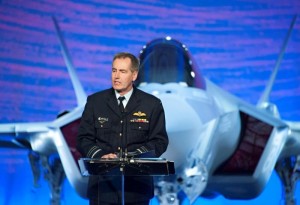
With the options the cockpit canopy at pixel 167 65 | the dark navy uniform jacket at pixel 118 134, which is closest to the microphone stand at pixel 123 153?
the dark navy uniform jacket at pixel 118 134

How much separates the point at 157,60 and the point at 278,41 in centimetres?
258

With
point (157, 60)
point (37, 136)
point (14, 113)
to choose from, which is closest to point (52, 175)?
point (37, 136)

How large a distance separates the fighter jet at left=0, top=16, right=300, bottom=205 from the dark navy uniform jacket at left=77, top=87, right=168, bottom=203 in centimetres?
180

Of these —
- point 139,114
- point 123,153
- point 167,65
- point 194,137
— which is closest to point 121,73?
point 139,114

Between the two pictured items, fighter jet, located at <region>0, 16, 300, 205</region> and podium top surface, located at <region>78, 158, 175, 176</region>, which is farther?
fighter jet, located at <region>0, 16, 300, 205</region>

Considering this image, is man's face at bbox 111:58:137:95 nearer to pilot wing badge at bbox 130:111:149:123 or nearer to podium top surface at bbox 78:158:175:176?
pilot wing badge at bbox 130:111:149:123

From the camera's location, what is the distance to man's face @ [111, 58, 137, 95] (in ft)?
7.14

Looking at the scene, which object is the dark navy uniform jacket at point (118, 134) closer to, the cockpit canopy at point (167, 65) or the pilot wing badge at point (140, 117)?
the pilot wing badge at point (140, 117)

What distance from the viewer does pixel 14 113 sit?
22.9ft

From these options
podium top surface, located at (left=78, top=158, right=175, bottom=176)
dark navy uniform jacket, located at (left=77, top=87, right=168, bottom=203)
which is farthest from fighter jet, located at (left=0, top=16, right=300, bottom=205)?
podium top surface, located at (left=78, top=158, right=175, bottom=176)

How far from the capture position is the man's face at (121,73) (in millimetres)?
2178

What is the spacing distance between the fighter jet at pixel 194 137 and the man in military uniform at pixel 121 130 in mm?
1800

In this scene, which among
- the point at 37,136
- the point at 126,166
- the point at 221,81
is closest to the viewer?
the point at 126,166

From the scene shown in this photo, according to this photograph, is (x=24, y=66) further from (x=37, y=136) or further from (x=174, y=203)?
(x=174, y=203)
